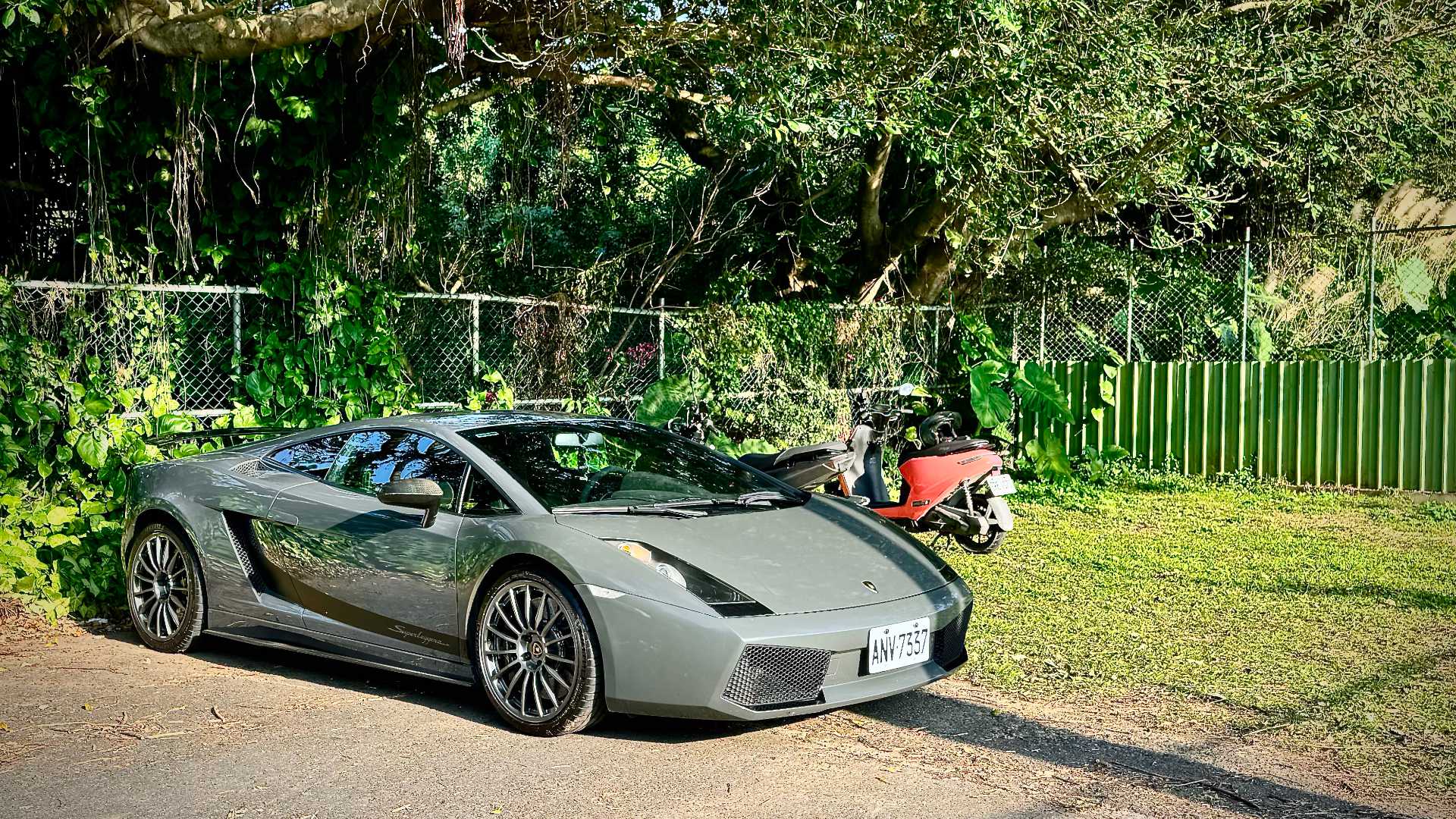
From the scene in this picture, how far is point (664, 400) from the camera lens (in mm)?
11609

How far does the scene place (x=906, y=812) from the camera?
13.6ft

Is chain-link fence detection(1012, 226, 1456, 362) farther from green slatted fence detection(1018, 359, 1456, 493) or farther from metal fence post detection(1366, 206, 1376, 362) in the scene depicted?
green slatted fence detection(1018, 359, 1456, 493)

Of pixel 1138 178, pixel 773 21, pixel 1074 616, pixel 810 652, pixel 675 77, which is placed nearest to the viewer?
pixel 810 652

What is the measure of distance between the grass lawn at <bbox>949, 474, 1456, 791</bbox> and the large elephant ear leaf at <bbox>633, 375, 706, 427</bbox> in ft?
10.1

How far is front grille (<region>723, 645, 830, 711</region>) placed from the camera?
470cm

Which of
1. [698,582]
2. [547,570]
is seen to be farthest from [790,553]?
[547,570]

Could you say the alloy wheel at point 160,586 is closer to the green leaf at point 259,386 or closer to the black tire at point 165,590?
the black tire at point 165,590

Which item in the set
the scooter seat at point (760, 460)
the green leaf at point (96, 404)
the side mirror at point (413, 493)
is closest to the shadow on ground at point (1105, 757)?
the side mirror at point (413, 493)

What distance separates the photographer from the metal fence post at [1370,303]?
13539 millimetres

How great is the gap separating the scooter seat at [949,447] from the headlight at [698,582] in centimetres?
495

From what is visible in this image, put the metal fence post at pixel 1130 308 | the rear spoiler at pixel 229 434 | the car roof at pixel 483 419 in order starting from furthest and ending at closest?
the metal fence post at pixel 1130 308
the rear spoiler at pixel 229 434
the car roof at pixel 483 419

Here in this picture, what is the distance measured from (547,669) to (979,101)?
24.7ft

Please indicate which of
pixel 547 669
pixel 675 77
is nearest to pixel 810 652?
pixel 547 669

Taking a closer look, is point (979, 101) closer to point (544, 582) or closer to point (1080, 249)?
point (1080, 249)
